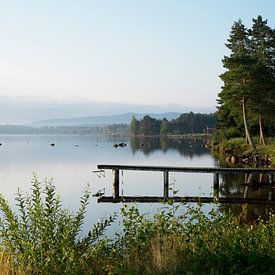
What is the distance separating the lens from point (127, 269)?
7559 mm

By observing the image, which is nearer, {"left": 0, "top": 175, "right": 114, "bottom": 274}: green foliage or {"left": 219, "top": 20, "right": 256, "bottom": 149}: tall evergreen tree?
{"left": 0, "top": 175, "right": 114, "bottom": 274}: green foliage

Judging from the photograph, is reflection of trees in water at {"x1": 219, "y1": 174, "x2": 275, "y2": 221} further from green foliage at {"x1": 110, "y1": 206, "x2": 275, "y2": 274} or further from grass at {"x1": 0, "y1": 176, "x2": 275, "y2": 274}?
grass at {"x1": 0, "y1": 176, "x2": 275, "y2": 274}

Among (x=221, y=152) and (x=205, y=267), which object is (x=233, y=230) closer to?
(x=205, y=267)

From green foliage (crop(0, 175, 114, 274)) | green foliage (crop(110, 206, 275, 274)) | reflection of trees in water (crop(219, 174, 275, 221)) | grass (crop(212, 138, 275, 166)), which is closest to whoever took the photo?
green foliage (crop(0, 175, 114, 274))

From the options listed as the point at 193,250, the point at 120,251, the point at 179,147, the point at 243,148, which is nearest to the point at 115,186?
the point at 120,251

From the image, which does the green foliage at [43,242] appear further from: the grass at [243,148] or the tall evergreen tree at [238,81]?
the tall evergreen tree at [238,81]

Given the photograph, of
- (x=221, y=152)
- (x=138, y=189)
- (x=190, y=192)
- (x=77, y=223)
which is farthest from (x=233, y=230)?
(x=221, y=152)

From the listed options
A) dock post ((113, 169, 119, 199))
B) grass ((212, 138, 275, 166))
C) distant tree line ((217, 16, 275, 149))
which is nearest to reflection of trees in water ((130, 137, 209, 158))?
grass ((212, 138, 275, 166))

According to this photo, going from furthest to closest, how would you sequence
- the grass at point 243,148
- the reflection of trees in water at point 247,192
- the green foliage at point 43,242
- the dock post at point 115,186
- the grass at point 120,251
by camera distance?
the grass at point 243,148 → the dock post at point 115,186 → the reflection of trees in water at point 247,192 → the grass at point 120,251 → the green foliage at point 43,242

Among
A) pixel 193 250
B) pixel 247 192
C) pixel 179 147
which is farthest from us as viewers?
pixel 179 147

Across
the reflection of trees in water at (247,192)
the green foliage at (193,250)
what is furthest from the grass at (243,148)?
the green foliage at (193,250)

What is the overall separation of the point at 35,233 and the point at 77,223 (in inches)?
32.0

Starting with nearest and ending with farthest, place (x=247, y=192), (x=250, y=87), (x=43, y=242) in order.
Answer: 1. (x=43, y=242)
2. (x=247, y=192)
3. (x=250, y=87)

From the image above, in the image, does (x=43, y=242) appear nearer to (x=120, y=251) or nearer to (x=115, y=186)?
(x=120, y=251)
